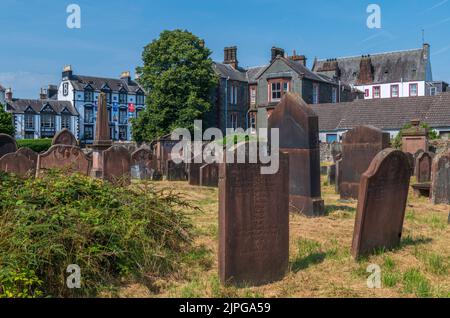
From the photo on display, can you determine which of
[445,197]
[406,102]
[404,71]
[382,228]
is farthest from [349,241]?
[404,71]

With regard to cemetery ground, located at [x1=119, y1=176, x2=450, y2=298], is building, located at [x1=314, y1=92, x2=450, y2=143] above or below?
above

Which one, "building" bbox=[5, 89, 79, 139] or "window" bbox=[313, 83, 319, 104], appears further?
"building" bbox=[5, 89, 79, 139]

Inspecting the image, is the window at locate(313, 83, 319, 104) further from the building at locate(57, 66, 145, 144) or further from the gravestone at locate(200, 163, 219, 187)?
the building at locate(57, 66, 145, 144)

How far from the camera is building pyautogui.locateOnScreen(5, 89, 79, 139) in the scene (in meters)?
62.6

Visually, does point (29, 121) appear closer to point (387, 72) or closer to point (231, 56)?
point (231, 56)

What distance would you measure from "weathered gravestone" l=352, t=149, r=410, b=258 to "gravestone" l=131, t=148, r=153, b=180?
535 inches

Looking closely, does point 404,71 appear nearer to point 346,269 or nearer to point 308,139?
point 308,139

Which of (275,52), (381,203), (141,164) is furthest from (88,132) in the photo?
(381,203)

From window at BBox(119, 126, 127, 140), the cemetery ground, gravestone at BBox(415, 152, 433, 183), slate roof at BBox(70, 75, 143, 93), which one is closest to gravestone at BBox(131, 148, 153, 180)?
the cemetery ground

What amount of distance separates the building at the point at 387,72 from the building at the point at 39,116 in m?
35.6

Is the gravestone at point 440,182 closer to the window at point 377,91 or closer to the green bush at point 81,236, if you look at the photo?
the green bush at point 81,236

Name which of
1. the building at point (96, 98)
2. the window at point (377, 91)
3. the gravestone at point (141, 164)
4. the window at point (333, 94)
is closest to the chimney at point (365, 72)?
the window at point (377, 91)

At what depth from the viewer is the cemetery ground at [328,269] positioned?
18.2ft

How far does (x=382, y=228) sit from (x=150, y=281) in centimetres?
383
